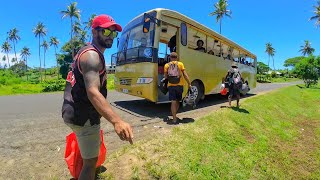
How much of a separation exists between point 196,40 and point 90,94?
8.51 metres

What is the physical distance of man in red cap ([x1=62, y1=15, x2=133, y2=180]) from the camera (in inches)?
106

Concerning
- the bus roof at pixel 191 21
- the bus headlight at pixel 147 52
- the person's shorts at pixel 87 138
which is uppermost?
the bus roof at pixel 191 21

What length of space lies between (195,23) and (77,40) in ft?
178

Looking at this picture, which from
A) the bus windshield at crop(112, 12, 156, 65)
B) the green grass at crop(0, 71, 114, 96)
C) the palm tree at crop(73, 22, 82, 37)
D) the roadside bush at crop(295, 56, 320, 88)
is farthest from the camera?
the palm tree at crop(73, 22, 82, 37)

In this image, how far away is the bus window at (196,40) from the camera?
10298 mm

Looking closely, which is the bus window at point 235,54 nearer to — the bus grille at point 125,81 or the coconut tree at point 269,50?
the bus grille at point 125,81

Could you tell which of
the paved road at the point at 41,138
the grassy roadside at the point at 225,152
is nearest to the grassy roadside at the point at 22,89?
the paved road at the point at 41,138

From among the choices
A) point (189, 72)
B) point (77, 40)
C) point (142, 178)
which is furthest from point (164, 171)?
point (77, 40)

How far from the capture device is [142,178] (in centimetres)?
473

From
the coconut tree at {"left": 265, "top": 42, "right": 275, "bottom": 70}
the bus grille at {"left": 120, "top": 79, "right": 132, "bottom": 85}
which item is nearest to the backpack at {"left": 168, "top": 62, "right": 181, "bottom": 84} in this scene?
the bus grille at {"left": 120, "top": 79, "right": 132, "bottom": 85}

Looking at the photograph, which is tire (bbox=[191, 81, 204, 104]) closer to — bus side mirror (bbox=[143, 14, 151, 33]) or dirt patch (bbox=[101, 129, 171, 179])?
bus side mirror (bbox=[143, 14, 151, 33])

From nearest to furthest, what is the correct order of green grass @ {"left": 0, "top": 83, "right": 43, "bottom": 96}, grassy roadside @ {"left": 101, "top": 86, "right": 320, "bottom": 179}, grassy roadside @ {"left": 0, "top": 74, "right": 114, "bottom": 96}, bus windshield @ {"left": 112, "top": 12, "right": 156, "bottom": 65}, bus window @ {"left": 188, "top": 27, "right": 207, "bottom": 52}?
grassy roadside @ {"left": 101, "top": 86, "right": 320, "bottom": 179}
bus windshield @ {"left": 112, "top": 12, "right": 156, "bottom": 65}
bus window @ {"left": 188, "top": 27, "right": 207, "bottom": 52}
green grass @ {"left": 0, "top": 83, "right": 43, "bottom": 96}
grassy roadside @ {"left": 0, "top": 74, "right": 114, "bottom": 96}

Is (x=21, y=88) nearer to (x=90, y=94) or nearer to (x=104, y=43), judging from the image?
(x=104, y=43)

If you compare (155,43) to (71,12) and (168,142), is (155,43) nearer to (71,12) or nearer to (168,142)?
(168,142)
